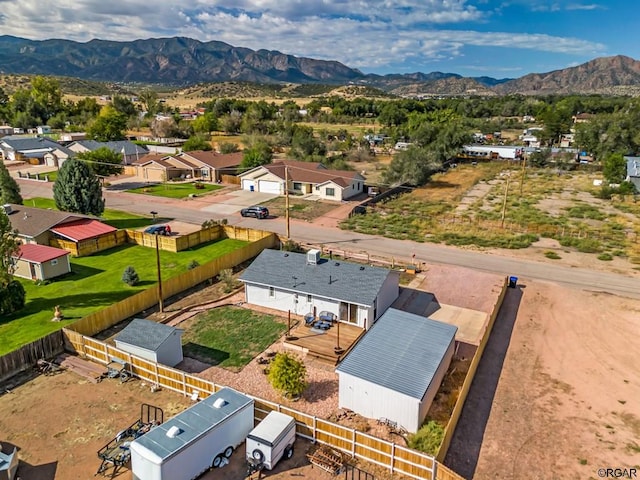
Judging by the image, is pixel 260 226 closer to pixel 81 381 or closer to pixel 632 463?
pixel 81 381

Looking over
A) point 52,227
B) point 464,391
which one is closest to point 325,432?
point 464,391

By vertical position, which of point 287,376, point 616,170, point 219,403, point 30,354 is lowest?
point 30,354

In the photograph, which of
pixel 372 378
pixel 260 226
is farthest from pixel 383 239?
pixel 372 378

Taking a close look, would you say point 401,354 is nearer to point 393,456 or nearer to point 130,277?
point 393,456

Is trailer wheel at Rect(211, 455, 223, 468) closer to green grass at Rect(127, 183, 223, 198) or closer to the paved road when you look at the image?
the paved road

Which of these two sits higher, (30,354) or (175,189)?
(175,189)

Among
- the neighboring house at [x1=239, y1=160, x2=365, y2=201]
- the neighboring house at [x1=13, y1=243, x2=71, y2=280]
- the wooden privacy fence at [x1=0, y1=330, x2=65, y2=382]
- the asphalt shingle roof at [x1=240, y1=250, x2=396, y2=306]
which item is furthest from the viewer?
the neighboring house at [x1=239, y1=160, x2=365, y2=201]

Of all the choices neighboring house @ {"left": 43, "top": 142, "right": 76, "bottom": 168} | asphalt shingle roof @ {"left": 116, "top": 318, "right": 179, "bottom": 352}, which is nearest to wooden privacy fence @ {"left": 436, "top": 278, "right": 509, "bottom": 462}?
asphalt shingle roof @ {"left": 116, "top": 318, "right": 179, "bottom": 352}
